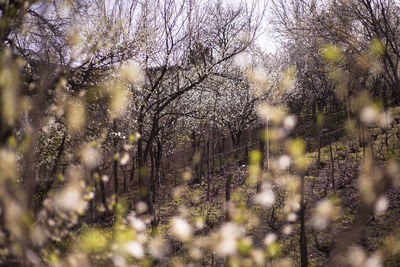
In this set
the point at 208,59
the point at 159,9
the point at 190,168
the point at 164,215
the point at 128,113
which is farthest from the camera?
the point at 190,168

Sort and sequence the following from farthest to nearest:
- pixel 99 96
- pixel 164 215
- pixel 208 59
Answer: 1. pixel 164 215
2. pixel 208 59
3. pixel 99 96

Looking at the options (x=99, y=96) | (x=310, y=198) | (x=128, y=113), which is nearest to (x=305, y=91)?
(x=310, y=198)

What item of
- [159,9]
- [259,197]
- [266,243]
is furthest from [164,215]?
[159,9]

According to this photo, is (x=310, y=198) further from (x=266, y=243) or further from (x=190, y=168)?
(x=190, y=168)

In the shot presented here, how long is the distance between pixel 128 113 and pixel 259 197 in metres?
5.72

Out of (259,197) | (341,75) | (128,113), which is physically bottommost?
(259,197)

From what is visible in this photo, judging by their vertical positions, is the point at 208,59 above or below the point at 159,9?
below

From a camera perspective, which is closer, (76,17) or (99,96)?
(76,17)

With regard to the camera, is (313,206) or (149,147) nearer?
(313,206)

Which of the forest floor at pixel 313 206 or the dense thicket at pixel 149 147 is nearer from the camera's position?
the dense thicket at pixel 149 147

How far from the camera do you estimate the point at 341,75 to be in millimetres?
12328

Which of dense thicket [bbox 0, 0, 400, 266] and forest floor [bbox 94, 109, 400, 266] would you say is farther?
forest floor [bbox 94, 109, 400, 266]

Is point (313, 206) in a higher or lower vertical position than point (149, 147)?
lower

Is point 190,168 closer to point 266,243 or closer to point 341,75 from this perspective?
point 341,75
